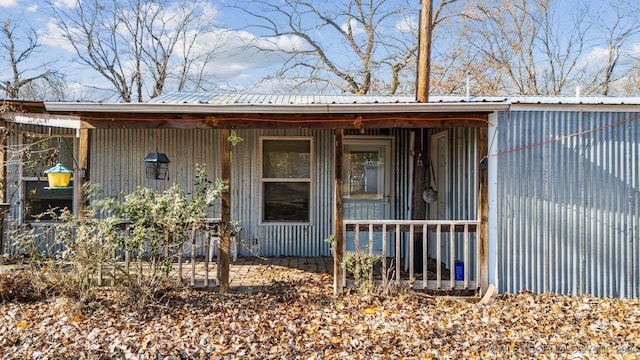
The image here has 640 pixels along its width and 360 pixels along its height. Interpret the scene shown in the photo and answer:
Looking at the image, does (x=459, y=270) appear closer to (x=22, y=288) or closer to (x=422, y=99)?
(x=422, y=99)

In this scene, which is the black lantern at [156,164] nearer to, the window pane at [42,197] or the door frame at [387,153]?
the window pane at [42,197]

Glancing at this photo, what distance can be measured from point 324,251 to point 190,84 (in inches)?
558

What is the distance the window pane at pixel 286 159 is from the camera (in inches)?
286

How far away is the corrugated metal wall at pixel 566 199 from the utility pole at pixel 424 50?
5.53 feet

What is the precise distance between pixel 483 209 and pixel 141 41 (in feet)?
58.3

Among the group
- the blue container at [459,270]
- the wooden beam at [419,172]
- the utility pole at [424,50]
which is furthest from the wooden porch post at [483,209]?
the utility pole at [424,50]

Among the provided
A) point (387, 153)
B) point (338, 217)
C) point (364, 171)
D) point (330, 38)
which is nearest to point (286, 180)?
point (364, 171)

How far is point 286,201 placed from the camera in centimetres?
731

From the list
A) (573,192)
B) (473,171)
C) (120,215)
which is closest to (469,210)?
(473,171)

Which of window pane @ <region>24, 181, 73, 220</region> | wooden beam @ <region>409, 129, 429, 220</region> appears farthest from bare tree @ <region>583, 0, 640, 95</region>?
window pane @ <region>24, 181, 73, 220</region>

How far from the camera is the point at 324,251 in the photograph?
7289 millimetres

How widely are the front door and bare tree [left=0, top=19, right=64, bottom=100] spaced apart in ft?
45.3

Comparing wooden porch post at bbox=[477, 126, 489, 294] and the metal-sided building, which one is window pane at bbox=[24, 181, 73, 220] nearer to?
the metal-sided building

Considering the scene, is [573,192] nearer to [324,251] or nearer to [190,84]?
[324,251]
